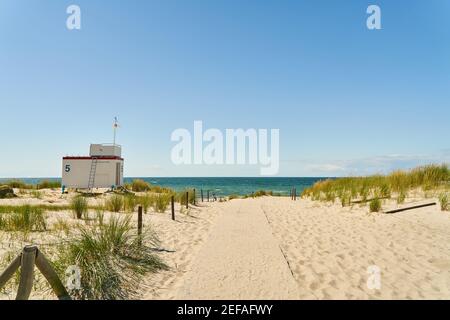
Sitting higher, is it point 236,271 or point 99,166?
point 99,166

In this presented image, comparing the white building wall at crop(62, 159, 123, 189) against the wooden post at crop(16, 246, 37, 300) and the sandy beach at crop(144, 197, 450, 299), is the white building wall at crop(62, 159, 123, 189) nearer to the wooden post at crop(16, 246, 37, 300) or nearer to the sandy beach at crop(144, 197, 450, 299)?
the sandy beach at crop(144, 197, 450, 299)

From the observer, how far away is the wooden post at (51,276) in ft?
12.6

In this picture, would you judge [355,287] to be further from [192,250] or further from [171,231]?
[171,231]

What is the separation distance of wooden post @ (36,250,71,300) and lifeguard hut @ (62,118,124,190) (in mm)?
21404

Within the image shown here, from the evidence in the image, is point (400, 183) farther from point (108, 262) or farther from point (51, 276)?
point (51, 276)

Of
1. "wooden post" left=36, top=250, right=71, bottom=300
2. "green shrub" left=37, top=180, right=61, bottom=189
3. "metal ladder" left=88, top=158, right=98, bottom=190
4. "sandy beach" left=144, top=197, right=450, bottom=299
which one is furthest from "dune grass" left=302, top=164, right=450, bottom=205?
"green shrub" left=37, top=180, right=61, bottom=189

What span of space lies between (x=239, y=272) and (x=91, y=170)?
21845mm

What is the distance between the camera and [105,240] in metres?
5.93

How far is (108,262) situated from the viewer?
5496 millimetres

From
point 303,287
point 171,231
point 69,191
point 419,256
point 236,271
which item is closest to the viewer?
point 303,287

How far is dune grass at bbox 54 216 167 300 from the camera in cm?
474

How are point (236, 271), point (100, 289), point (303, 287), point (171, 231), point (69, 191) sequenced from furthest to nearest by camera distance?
point (69, 191) → point (171, 231) → point (236, 271) → point (303, 287) → point (100, 289)
